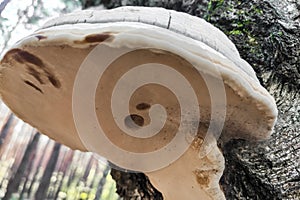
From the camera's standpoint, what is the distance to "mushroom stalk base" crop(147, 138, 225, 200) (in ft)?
2.46

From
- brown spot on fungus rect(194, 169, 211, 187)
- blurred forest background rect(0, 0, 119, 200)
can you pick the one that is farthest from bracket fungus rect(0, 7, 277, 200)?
blurred forest background rect(0, 0, 119, 200)

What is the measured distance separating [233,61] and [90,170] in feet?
16.4

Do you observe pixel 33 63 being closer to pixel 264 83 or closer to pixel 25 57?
pixel 25 57

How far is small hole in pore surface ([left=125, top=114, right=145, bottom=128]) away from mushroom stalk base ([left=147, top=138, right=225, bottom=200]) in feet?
0.39

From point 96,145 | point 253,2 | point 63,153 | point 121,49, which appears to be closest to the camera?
point 121,49

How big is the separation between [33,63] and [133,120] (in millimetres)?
261

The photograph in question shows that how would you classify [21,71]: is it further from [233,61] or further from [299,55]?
[299,55]

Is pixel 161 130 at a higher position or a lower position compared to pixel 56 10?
higher

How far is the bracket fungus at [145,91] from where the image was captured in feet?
1.82

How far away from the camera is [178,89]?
65cm

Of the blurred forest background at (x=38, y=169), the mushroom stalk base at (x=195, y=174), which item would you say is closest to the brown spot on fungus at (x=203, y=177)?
the mushroom stalk base at (x=195, y=174)

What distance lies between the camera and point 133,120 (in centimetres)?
83

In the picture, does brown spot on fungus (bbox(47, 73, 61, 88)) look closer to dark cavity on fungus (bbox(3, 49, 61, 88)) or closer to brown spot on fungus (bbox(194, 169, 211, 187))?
dark cavity on fungus (bbox(3, 49, 61, 88))

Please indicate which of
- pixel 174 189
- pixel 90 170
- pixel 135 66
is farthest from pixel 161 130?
pixel 90 170
